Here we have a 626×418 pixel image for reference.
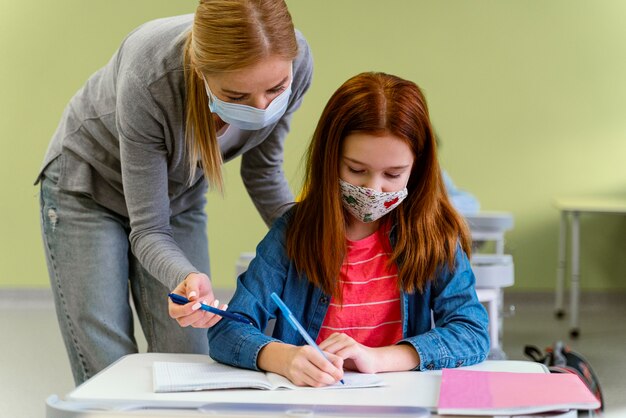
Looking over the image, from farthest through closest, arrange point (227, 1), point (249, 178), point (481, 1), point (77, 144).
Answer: point (481, 1) < point (249, 178) < point (77, 144) < point (227, 1)

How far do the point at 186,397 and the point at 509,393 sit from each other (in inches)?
16.4

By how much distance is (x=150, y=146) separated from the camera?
5.08 ft

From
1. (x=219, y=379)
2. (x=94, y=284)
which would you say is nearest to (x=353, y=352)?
(x=219, y=379)

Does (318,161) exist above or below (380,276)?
above

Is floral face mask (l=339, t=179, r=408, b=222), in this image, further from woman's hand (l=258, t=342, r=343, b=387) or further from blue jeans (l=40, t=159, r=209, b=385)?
blue jeans (l=40, t=159, r=209, b=385)

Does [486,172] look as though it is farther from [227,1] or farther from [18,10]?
[227,1]

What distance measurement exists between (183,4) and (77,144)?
3301mm

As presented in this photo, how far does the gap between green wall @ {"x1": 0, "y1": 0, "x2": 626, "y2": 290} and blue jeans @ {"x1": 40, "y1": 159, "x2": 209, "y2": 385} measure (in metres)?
3.06

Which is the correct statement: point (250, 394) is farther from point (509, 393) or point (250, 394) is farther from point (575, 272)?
point (575, 272)

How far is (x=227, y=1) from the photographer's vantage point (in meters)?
1.41

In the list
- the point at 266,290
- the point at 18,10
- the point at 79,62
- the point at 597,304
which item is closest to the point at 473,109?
the point at 597,304

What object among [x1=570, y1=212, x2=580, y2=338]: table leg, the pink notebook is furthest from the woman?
[x1=570, y1=212, x2=580, y2=338]: table leg

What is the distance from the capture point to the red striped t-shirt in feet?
5.00

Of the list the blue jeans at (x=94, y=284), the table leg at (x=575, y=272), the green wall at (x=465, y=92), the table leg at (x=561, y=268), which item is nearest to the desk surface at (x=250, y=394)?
the blue jeans at (x=94, y=284)
